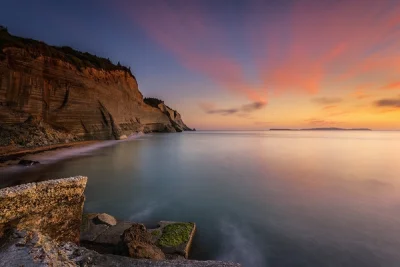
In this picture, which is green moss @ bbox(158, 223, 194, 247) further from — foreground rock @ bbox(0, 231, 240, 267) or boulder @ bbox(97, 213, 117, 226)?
foreground rock @ bbox(0, 231, 240, 267)

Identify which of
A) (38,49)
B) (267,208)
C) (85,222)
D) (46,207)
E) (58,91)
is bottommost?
(267,208)

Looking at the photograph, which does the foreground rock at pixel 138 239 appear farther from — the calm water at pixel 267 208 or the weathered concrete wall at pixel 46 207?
the weathered concrete wall at pixel 46 207

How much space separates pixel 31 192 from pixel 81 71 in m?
32.4

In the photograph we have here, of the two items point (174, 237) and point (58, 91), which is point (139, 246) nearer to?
point (174, 237)

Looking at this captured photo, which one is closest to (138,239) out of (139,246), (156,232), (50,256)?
(139,246)

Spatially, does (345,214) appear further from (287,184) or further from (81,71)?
(81,71)

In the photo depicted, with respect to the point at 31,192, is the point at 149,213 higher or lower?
lower

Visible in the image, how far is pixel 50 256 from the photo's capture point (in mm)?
2771

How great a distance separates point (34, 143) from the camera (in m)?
19.1

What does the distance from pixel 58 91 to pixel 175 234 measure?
1095 inches

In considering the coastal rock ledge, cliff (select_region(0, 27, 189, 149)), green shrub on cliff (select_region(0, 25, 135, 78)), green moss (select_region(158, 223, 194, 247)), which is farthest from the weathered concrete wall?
green shrub on cliff (select_region(0, 25, 135, 78))

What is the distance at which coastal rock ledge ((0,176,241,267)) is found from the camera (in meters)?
2.76

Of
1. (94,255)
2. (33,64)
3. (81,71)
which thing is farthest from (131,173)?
(81,71)

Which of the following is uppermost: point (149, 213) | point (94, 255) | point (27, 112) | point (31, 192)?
point (27, 112)
